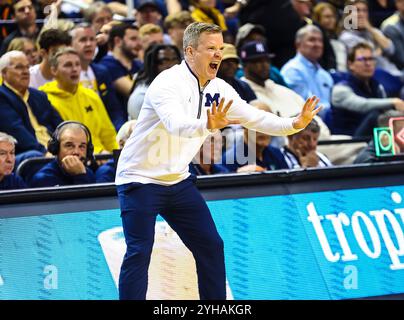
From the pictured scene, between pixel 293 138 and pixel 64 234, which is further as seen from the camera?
pixel 293 138

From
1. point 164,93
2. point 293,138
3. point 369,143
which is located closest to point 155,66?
point 293,138

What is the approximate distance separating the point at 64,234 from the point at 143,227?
3.48 feet

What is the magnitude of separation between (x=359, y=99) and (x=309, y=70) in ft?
3.48

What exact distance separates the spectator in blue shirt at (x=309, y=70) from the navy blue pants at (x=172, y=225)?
17.5ft

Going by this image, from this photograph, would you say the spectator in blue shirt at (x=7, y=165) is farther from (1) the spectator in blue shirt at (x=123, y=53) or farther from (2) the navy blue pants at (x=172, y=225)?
(1) the spectator in blue shirt at (x=123, y=53)

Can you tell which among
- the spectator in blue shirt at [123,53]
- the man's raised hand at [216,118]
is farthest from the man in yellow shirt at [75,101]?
the man's raised hand at [216,118]

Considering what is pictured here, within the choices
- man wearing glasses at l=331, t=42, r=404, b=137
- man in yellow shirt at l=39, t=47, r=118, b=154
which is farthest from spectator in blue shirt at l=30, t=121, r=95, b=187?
man wearing glasses at l=331, t=42, r=404, b=137

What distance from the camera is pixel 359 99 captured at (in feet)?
37.9

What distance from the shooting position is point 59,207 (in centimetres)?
754

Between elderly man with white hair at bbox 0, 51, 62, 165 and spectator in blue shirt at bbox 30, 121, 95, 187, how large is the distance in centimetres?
56

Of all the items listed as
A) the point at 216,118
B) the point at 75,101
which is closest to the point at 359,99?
the point at 75,101

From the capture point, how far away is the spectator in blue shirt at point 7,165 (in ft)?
26.4

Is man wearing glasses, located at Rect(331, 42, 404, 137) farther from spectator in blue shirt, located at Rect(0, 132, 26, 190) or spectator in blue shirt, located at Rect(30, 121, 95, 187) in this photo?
spectator in blue shirt, located at Rect(0, 132, 26, 190)

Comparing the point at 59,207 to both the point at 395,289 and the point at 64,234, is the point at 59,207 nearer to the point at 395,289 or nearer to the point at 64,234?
the point at 64,234
